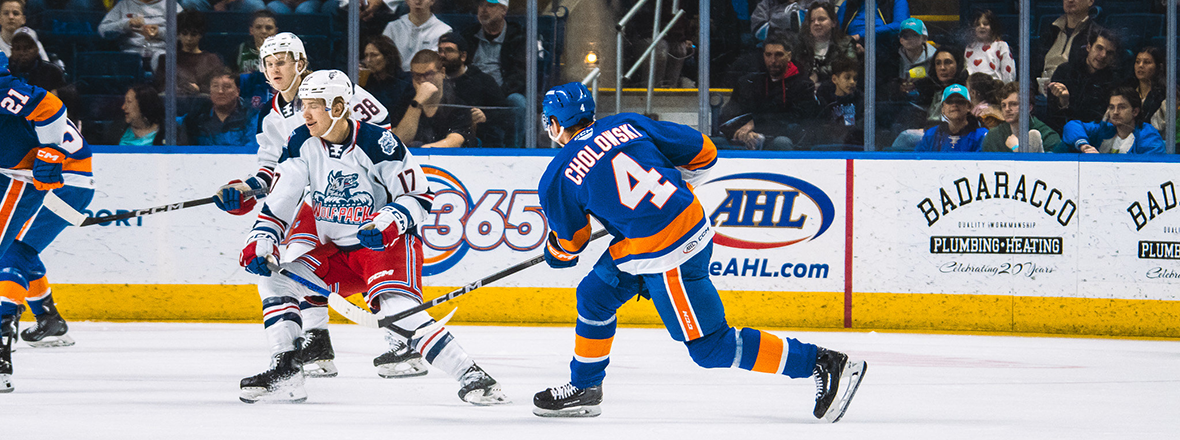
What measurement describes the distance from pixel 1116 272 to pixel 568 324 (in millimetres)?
2447

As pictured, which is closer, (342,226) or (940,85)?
(342,226)

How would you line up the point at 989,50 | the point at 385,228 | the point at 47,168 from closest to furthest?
the point at 385,228 → the point at 47,168 → the point at 989,50

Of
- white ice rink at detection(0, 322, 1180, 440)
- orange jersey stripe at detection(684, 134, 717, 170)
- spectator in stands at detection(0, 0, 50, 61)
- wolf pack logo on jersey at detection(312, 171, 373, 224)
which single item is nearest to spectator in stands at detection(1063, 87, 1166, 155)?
white ice rink at detection(0, 322, 1180, 440)

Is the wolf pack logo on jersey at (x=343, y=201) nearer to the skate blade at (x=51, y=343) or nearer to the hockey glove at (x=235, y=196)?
the hockey glove at (x=235, y=196)

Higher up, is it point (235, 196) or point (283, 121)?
point (283, 121)

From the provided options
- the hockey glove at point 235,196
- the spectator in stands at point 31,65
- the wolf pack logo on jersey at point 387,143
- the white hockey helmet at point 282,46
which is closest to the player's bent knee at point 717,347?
the wolf pack logo on jersey at point 387,143

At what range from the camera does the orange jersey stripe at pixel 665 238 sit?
112 inches

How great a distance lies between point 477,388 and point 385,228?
531 mm

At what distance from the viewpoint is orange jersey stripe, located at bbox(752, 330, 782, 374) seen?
9.45ft

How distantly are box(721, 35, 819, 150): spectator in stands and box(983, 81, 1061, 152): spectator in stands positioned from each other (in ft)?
2.71

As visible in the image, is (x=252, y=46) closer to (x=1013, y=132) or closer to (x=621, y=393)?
(x=621, y=393)

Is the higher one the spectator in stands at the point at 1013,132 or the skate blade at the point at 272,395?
the spectator in stands at the point at 1013,132

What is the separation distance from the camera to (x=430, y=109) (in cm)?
544

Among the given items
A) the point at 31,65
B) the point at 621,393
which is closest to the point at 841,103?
the point at 621,393
